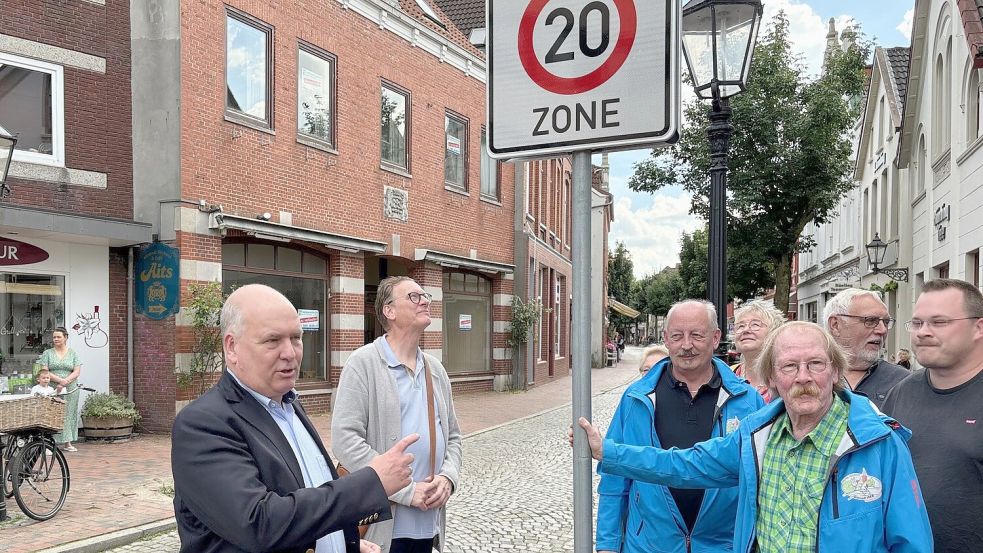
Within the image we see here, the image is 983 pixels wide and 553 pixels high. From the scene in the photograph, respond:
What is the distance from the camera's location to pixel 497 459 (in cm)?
1116

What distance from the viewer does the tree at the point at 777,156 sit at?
20.6m

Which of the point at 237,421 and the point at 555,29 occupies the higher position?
the point at 555,29

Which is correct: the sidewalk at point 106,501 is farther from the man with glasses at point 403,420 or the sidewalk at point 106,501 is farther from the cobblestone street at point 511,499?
the man with glasses at point 403,420

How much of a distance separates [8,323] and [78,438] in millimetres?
1897

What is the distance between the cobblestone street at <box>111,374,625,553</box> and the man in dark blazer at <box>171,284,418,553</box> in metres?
4.57

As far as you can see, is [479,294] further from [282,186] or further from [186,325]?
[186,325]

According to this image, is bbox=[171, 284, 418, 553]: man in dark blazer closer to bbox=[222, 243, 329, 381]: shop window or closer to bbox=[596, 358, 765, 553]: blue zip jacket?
bbox=[596, 358, 765, 553]: blue zip jacket

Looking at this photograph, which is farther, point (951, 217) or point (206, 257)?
point (951, 217)

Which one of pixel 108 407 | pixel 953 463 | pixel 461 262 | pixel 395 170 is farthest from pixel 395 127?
pixel 953 463

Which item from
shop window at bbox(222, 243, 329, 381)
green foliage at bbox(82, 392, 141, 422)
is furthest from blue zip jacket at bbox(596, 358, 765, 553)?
shop window at bbox(222, 243, 329, 381)

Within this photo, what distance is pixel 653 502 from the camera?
3191 millimetres

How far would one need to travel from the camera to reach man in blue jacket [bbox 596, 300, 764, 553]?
10.3 feet

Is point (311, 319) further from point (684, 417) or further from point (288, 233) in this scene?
point (684, 417)

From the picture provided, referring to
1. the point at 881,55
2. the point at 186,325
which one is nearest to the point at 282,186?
the point at 186,325
